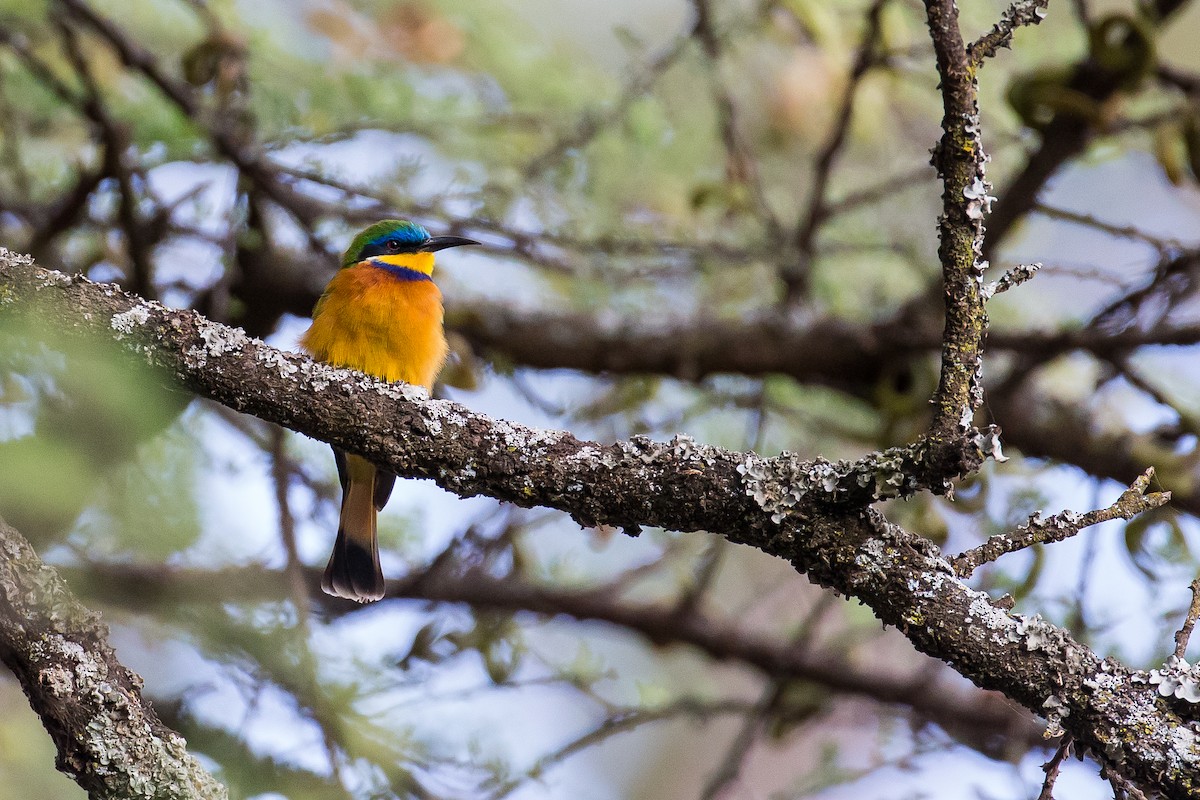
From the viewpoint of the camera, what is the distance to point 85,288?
1.96m

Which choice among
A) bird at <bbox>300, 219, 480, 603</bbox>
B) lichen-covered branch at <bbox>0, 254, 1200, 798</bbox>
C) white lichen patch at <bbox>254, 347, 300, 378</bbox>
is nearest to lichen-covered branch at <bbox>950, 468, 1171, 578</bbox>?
lichen-covered branch at <bbox>0, 254, 1200, 798</bbox>

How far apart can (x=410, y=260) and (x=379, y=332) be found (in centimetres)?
50

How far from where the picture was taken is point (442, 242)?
376 centimetres

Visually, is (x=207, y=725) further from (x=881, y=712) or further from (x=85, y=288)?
(x=881, y=712)

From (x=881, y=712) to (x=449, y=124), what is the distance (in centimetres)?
260

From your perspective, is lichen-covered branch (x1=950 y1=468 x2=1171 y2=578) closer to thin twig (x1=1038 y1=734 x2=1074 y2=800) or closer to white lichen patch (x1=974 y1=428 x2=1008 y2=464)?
white lichen patch (x1=974 y1=428 x2=1008 y2=464)

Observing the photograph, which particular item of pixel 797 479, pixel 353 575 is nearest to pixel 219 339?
pixel 797 479

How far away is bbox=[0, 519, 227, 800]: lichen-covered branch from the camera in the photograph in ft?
5.81

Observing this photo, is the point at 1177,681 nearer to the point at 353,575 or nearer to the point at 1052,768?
the point at 1052,768

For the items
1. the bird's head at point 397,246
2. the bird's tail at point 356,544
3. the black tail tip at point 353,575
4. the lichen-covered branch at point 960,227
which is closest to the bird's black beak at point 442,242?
the bird's head at point 397,246

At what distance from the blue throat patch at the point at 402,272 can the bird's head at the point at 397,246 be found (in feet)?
0.06

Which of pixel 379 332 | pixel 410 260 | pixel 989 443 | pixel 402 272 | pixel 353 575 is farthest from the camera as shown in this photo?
pixel 410 260

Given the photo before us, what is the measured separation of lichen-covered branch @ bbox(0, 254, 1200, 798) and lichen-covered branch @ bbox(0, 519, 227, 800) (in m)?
0.41

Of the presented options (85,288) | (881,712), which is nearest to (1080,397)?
(881,712)
